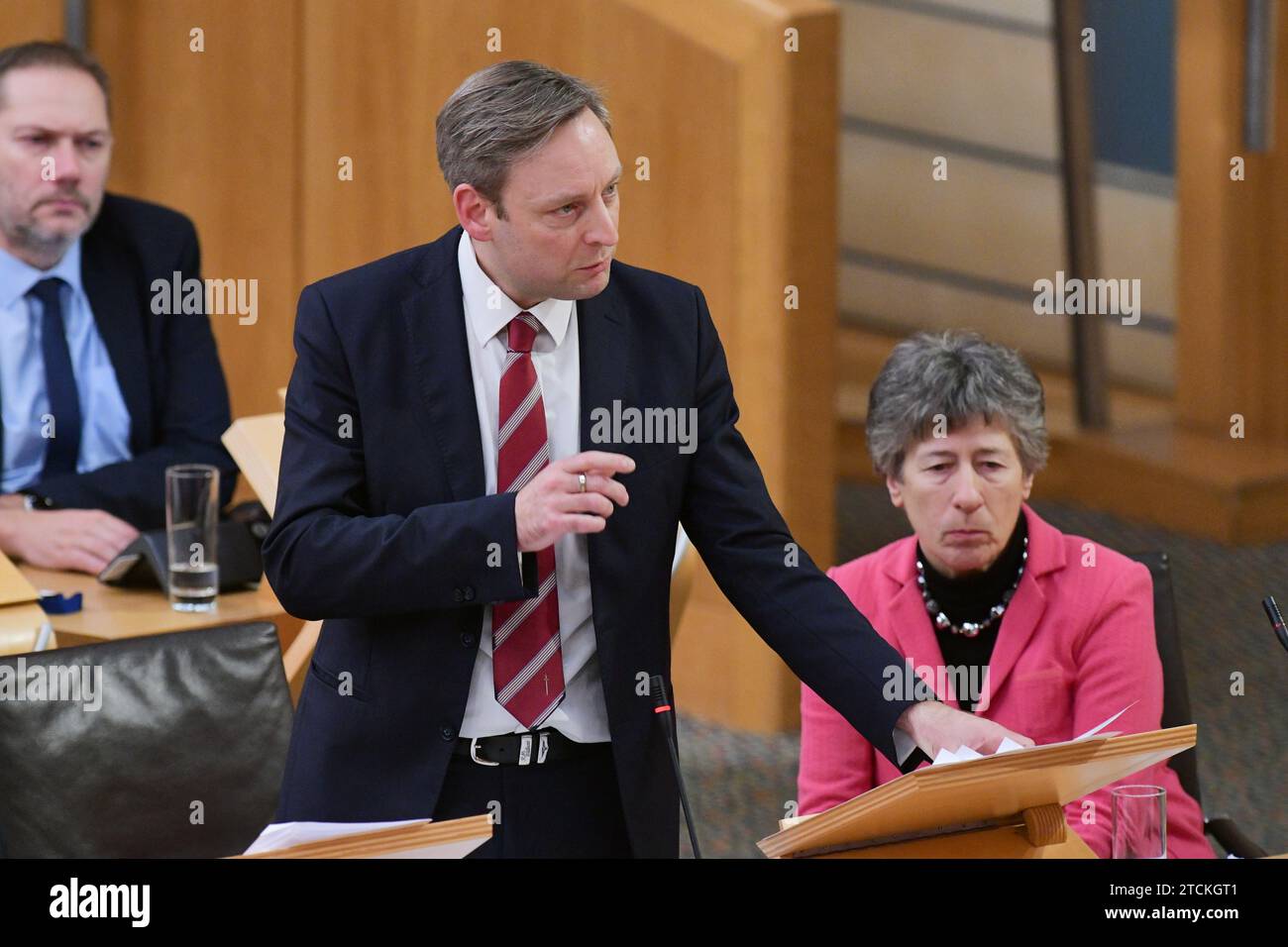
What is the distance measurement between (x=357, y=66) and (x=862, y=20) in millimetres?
3326

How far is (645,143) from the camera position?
5141 millimetres

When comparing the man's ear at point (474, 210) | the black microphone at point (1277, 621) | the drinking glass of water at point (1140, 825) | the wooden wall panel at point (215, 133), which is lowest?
the drinking glass of water at point (1140, 825)

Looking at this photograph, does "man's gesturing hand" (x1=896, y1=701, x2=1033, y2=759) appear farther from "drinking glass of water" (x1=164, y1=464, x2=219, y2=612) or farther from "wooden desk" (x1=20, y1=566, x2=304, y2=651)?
"drinking glass of water" (x1=164, y1=464, x2=219, y2=612)

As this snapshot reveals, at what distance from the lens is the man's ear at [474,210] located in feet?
7.61

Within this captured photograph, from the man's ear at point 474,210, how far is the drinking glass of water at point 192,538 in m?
1.35

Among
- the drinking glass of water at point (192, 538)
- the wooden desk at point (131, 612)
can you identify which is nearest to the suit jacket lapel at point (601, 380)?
the wooden desk at point (131, 612)

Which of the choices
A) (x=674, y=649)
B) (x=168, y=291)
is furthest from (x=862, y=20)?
(x=168, y=291)

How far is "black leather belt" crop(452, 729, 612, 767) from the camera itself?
91.9 inches

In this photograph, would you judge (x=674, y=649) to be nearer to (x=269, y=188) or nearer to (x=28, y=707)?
(x=269, y=188)

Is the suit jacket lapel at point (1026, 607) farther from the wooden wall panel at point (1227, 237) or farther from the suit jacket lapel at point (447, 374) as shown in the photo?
the wooden wall panel at point (1227, 237)

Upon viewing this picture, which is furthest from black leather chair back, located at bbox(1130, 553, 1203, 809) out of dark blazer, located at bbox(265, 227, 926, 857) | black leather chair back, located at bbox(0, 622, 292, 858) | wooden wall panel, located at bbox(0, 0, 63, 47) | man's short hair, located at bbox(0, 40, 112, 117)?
wooden wall panel, located at bbox(0, 0, 63, 47)

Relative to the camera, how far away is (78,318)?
4.24 metres

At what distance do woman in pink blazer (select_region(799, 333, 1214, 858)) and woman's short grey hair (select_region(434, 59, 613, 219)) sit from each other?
2.55 feet

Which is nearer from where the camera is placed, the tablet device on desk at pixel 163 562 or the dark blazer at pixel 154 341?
the tablet device on desk at pixel 163 562
